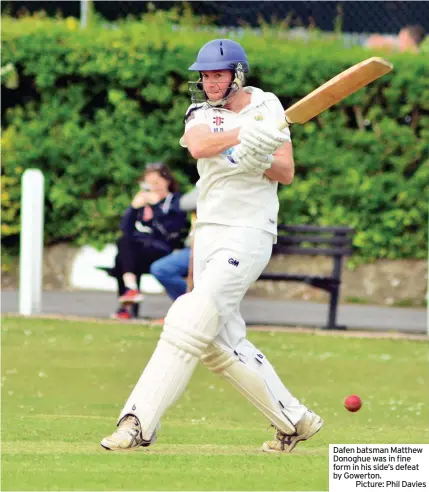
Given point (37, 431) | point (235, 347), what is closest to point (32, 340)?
point (37, 431)

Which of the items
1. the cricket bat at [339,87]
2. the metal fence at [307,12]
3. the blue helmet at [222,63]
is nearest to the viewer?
the cricket bat at [339,87]

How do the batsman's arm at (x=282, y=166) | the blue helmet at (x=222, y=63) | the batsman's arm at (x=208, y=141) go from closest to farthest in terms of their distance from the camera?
the batsman's arm at (x=208, y=141) → the batsman's arm at (x=282, y=166) → the blue helmet at (x=222, y=63)

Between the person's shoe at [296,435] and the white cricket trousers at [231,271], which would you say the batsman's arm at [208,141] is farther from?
the person's shoe at [296,435]

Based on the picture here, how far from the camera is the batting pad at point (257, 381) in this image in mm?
6758

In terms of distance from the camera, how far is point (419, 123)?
49.4 ft

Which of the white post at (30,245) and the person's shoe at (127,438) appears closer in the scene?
the person's shoe at (127,438)

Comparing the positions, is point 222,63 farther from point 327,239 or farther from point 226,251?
point 327,239

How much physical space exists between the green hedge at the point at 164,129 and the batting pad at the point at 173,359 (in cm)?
829

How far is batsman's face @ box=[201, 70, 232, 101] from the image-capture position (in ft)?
22.2

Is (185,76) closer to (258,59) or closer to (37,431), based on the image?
(258,59)

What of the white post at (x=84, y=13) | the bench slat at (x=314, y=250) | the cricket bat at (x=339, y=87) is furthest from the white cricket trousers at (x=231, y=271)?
the white post at (x=84, y=13)

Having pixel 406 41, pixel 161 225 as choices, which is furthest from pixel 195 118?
pixel 406 41

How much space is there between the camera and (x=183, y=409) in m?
8.70

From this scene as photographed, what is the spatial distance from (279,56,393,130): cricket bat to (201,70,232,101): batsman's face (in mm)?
388
